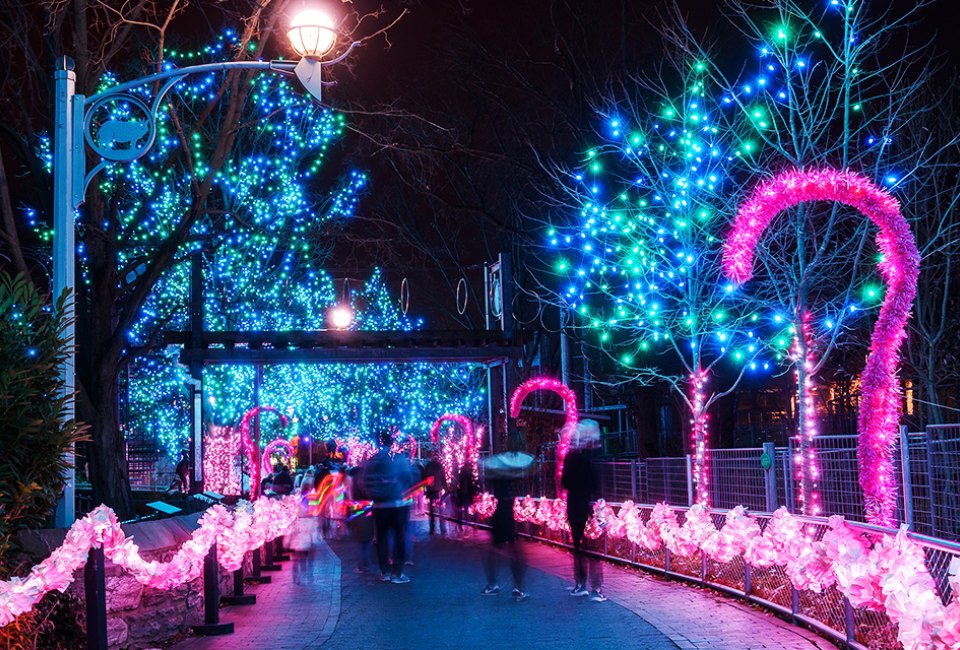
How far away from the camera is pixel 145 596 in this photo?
9727mm

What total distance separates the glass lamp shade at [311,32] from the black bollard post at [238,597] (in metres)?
5.96

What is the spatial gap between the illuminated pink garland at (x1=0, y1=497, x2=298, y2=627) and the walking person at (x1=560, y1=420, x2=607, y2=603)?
145 inches

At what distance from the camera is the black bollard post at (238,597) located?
12477 millimetres

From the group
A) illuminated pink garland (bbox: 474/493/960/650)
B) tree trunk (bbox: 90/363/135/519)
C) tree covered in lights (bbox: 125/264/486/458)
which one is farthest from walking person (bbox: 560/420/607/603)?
tree covered in lights (bbox: 125/264/486/458)

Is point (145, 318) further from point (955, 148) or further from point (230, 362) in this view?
point (955, 148)

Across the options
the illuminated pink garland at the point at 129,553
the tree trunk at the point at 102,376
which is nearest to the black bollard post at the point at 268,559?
the illuminated pink garland at the point at 129,553

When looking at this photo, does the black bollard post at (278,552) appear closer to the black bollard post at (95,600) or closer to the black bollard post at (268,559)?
the black bollard post at (268,559)

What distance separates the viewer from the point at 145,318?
32844mm

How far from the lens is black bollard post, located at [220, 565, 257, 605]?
1248 cm

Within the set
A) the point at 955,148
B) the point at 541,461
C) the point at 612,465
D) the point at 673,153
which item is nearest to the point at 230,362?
the point at 541,461

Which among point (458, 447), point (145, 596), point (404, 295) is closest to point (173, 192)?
point (404, 295)

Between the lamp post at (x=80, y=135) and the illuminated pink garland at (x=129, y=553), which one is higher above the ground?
the lamp post at (x=80, y=135)

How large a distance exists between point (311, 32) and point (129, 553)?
240 inches

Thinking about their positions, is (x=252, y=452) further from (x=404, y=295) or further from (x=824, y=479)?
(x=824, y=479)
